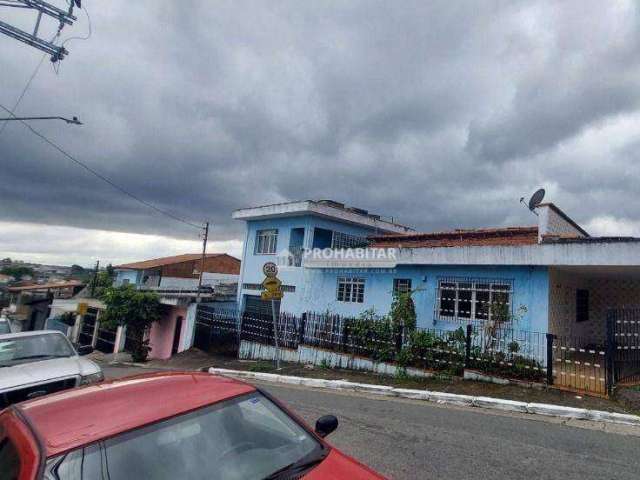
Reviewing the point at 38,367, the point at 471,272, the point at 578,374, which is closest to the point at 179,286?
the point at 471,272

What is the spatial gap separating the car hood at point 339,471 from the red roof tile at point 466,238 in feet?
34.2

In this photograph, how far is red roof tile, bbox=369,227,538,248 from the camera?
12633mm

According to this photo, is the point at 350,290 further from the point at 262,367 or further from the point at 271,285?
the point at 271,285

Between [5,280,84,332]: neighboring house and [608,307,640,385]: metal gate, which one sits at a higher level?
[608,307,640,385]: metal gate

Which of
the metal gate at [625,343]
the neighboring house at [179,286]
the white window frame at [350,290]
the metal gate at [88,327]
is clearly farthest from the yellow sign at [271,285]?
the metal gate at [88,327]

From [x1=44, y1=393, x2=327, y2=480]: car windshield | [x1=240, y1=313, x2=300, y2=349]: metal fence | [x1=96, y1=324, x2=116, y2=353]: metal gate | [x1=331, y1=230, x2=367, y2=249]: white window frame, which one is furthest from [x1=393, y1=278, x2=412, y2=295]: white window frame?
[x1=96, y1=324, x2=116, y2=353]: metal gate

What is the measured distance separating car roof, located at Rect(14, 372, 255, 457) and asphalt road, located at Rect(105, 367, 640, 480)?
261cm

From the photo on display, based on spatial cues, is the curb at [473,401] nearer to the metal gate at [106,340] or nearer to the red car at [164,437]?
the red car at [164,437]

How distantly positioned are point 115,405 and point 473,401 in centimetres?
712

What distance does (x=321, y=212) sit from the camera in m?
18.6

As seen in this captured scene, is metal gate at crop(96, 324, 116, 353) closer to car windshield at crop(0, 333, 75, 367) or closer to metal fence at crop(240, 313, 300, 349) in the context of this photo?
metal fence at crop(240, 313, 300, 349)

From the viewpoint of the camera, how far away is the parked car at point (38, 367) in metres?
5.39

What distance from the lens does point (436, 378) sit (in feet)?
33.1

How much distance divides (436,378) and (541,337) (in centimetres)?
302
